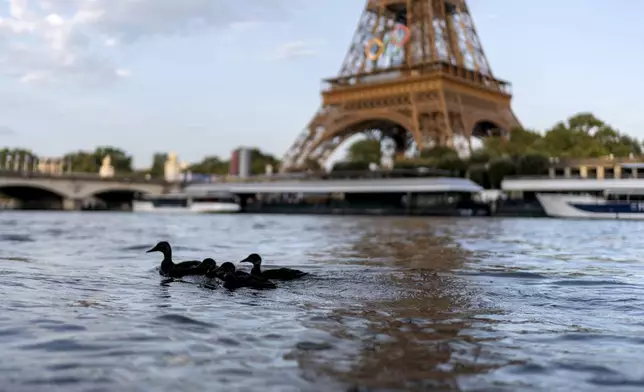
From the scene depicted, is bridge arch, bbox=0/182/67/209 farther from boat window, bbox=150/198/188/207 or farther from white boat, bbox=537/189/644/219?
white boat, bbox=537/189/644/219

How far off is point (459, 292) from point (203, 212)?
7000 cm

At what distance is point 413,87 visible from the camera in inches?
2753

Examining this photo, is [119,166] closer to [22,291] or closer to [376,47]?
[376,47]

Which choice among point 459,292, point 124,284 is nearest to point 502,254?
point 459,292

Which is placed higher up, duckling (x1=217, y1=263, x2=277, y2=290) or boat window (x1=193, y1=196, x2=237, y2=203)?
boat window (x1=193, y1=196, x2=237, y2=203)

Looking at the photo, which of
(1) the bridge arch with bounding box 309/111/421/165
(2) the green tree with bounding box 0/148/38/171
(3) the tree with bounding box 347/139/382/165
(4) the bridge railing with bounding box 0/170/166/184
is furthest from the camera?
(2) the green tree with bounding box 0/148/38/171

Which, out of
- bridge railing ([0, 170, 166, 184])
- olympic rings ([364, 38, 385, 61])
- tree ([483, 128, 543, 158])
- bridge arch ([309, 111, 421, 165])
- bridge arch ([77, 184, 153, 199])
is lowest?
bridge arch ([77, 184, 153, 199])

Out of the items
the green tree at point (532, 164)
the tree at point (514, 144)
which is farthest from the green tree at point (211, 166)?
the green tree at point (532, 164)

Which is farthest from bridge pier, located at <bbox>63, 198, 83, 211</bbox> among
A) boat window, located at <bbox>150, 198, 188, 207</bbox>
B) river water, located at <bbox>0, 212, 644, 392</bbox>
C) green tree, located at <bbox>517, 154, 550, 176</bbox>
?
river water, located at <bbox>0, 212, 644, 392</bbox>

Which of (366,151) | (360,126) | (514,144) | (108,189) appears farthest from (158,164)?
(514,144)

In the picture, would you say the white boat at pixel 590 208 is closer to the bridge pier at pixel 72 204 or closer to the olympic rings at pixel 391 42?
the olympic rings at pixel 391 42

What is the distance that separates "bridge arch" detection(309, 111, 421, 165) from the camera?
68.5 metres

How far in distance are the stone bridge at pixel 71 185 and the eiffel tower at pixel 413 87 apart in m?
25.1

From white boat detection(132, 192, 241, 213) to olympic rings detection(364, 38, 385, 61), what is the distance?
75.4ft
